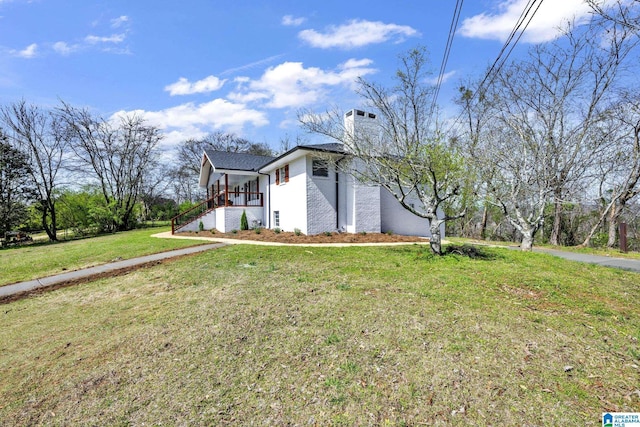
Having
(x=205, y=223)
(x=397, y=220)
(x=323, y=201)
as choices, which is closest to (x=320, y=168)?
(x=323, y=201)

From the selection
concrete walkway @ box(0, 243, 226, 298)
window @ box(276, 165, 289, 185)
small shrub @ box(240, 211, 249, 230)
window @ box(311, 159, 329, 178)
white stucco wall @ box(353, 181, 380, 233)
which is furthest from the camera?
A: small shrub @ box(240, 211, 249, 230)

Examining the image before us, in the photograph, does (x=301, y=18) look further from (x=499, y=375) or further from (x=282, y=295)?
(x=499, y=375)

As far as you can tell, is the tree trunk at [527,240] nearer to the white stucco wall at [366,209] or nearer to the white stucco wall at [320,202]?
the white stucco wall at [366,209]

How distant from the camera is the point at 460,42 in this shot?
7531mm

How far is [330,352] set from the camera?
3.27 meters

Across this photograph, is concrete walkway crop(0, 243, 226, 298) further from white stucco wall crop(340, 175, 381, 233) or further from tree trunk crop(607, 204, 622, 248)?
tree trunk crop(607, 204, 622, 248)

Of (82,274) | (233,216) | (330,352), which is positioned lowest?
(330,352)

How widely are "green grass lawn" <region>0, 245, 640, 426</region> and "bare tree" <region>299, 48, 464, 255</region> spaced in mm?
3028

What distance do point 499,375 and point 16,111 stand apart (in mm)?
30575

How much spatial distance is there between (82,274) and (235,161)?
11581 mm

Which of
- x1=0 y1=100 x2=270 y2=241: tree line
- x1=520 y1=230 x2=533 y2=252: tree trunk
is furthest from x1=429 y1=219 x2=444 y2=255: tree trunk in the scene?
x1=0 y1=100 x2=270 y2=241: tree line

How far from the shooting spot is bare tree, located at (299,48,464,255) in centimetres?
793

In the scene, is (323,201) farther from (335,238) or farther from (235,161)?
(235,161)

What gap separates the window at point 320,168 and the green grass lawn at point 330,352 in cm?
735
